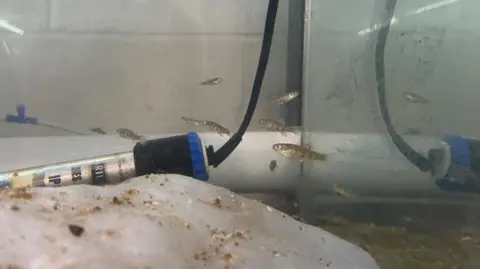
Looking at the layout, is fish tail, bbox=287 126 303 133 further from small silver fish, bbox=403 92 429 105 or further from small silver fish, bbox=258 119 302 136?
small silver fish, bbox=403 92 429 105

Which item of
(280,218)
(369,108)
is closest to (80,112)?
(369,108)

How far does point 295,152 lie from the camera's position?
4.50 ft

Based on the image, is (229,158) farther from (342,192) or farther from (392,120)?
(392,120)

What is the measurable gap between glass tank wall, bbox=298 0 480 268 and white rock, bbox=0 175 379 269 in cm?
34

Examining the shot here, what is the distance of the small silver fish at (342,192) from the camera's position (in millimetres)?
1438

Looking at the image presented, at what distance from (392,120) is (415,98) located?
0.27 ft

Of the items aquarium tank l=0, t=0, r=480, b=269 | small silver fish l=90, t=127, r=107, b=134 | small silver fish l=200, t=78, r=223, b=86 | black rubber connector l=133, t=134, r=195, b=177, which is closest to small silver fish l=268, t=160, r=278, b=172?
aquarium tank l=0, t=0, r=480, b=269

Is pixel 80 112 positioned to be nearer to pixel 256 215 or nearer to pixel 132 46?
pixel 132 46

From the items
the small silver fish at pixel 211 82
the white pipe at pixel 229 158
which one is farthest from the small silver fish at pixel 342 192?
the small silver fish at pixel 211 82

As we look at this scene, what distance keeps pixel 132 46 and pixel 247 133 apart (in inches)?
20.3

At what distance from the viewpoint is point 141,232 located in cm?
72

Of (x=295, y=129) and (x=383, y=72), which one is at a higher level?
(x=383, y=72)

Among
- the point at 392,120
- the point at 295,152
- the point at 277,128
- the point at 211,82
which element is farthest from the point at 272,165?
the point at 211,82

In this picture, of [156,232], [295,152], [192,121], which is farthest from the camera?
[192,121]
